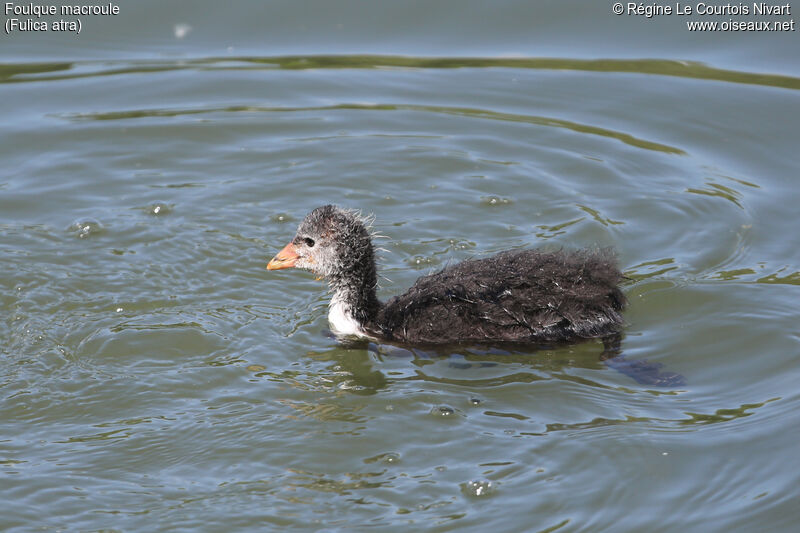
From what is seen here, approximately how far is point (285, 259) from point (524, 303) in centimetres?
202

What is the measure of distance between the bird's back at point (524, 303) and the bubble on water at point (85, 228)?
3.36 metres

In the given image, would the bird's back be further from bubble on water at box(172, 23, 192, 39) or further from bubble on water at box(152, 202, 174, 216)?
bubble on water at box(172, 23, 192, 39)

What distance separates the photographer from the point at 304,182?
1084 cm

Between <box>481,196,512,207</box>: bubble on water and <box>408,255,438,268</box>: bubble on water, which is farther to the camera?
<box>481,196,512,207</box>: bubble on water

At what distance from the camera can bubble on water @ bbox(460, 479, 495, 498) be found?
6312 millimetres

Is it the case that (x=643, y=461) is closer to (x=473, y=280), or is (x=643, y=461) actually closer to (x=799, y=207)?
(x=473, y=280)

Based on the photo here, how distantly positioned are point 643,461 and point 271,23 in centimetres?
970

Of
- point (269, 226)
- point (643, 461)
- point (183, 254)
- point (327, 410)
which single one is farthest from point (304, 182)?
point (643, 461)

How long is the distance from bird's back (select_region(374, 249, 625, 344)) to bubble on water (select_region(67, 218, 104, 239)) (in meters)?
3.36

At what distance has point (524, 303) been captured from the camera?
8078 mm

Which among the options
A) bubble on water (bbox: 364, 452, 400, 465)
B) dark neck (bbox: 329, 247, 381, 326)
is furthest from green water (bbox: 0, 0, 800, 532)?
dark neck (bbox: 329, 247, 381, 326)

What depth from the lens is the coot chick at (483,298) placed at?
808 cm

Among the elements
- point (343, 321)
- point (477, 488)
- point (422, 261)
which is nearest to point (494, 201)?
point (422, 261)

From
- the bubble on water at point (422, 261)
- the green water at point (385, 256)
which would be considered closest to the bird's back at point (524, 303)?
the green water at point (385, 256)
